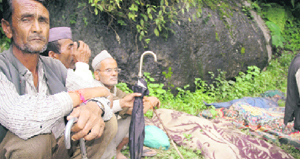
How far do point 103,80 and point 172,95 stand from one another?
88.7 inches

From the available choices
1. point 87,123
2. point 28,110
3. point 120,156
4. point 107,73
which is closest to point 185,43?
point 107,73

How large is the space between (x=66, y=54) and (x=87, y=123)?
163cm

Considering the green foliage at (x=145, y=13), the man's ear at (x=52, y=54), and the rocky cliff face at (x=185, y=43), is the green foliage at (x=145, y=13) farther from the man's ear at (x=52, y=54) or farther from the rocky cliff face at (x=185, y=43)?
the man's ear at (x=52, y=54)

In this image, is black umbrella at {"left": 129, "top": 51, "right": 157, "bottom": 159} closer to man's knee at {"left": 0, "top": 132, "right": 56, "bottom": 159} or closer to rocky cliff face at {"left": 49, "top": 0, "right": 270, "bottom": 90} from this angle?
man's knee at {"left": 0, "top": 132, "right": 56, "bottom": 159}

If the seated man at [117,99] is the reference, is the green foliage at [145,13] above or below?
above

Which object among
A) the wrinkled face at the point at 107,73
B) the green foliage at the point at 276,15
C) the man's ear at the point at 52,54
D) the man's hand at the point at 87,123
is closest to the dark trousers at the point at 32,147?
the man's hand at the point at 87,123

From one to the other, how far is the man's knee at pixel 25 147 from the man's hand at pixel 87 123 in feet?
0.79

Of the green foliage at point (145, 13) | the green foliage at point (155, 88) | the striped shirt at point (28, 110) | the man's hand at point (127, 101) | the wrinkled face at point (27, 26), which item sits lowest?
the green foliage at point (155, 88)

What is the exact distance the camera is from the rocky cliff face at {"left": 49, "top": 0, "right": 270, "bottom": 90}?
4.12 metres

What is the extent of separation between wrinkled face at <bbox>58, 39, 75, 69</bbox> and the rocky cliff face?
1.30 metres

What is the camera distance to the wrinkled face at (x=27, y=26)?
1.62 meters

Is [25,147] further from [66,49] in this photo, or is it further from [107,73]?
[66,49]

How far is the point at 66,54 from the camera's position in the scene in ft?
9.14

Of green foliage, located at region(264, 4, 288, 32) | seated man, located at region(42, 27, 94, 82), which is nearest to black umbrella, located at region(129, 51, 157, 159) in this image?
seated man, located at region(42, 27, 94, 82)
